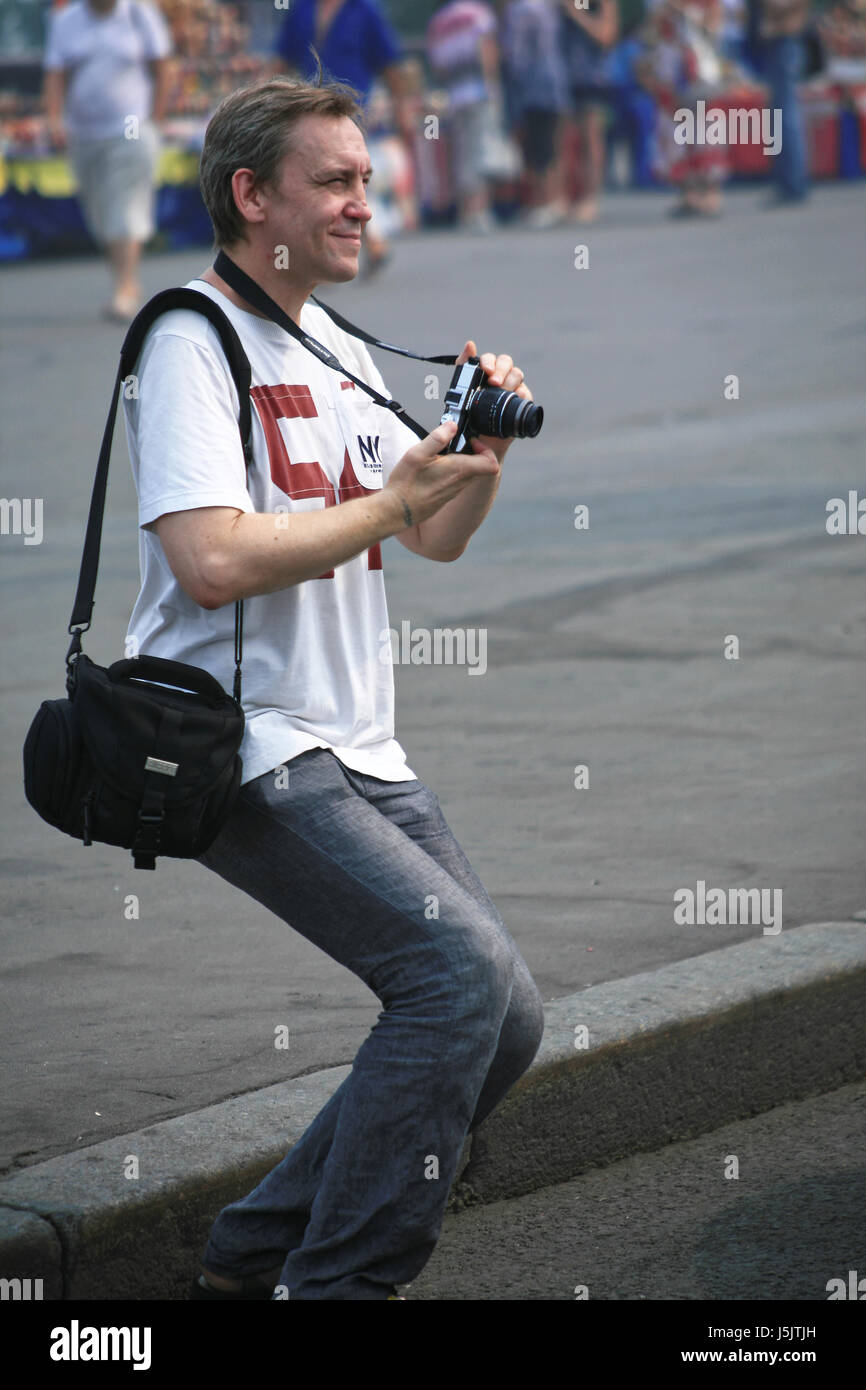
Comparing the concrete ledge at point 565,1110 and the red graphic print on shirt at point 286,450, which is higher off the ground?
the red graphic print on shirt at point 286,450

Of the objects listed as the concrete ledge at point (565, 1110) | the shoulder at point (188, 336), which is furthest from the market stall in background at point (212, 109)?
the shoulder at point (188, 336)

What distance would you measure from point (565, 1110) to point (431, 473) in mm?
1469

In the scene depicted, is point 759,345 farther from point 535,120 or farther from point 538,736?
point 535,120

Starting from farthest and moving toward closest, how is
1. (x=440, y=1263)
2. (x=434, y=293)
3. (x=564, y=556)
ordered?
(x=434, y=293), (x=564, y=556), (x=440, y=1263)

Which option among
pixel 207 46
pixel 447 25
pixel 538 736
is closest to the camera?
pixel 538 736

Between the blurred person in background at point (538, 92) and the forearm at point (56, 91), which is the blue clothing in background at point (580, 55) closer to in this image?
the blurred person in background at point (538, 92)

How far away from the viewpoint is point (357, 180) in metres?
3.01

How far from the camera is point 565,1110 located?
3732 mm

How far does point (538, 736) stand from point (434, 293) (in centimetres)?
1022

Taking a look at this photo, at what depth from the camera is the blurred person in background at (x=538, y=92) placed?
71.5 feet

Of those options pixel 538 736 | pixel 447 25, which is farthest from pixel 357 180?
pixel 447 25

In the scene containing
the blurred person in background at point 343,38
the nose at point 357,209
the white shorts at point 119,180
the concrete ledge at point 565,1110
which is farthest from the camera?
the blurred person in background at point 343,38

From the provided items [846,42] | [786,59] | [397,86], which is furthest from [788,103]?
[846,42]

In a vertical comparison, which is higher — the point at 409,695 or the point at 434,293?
the point at 434,293
